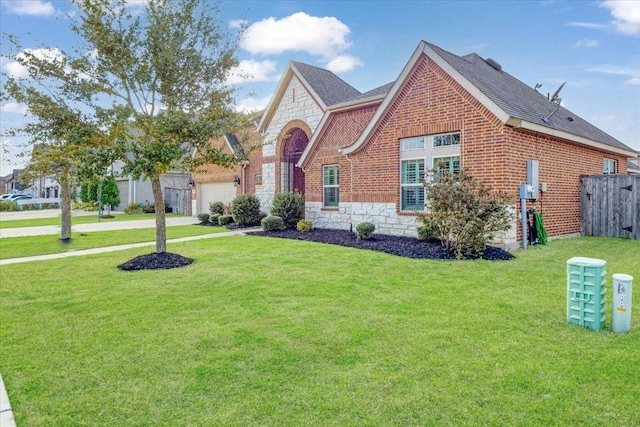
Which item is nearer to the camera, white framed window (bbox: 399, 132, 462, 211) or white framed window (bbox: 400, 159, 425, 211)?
white framed window (bbox: 399, 132, 462, 211)

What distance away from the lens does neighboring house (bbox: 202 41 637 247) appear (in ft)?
32.8

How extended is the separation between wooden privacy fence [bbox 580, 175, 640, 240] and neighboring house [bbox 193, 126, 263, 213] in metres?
13.4

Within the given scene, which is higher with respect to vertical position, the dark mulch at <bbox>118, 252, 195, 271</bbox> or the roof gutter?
the roof gutter

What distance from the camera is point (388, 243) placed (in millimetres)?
11133

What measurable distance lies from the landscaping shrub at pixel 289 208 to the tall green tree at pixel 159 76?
21.8 ft

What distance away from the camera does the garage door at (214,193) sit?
2269cm

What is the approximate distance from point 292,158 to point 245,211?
11.2ft

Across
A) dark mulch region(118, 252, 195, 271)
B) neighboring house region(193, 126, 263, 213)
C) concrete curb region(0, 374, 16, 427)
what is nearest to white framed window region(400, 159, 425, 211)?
dark mulch region(118, 252, 195, 271)

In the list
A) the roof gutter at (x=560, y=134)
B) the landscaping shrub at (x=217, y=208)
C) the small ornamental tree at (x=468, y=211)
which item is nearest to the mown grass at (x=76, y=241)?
the landscaping shrub at (x=217, y=208)

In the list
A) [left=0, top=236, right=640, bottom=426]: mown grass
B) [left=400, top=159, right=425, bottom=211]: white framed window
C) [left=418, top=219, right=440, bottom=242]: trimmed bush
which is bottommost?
[left=0, top=236, right=640, bottom=426]: mown grass

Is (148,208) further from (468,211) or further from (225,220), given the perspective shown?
(468,211)

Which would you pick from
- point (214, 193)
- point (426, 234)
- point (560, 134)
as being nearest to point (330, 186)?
point (426, 234)

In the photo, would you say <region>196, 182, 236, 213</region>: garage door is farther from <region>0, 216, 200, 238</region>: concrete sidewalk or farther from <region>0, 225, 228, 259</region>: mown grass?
<region>0, 225, 228, 259</region>: mown grass

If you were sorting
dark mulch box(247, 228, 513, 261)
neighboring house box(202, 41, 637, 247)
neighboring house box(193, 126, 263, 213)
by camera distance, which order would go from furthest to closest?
neighboring house box(193, 126, 263, 213), neighboring house box(202, 41, 637, 247), dark mulch box(247, 228, 513, 261)
